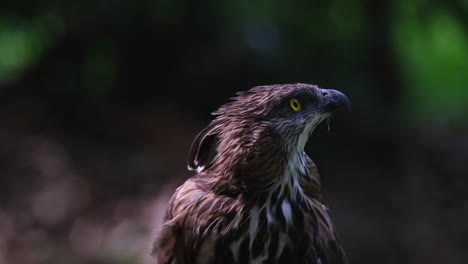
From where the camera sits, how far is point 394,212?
8219 millimetres

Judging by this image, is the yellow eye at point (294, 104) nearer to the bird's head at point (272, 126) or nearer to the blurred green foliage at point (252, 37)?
the bird's head at point (272, 126)

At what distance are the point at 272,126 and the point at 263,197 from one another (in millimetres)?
297

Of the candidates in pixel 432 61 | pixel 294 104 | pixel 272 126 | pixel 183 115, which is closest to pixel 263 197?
pixel 272 126

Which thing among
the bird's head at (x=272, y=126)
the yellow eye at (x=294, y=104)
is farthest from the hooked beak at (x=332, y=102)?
the yellow eye at (x=294, y=104)

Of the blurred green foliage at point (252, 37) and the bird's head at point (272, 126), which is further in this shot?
the blurred green foliage at point (252, 37)

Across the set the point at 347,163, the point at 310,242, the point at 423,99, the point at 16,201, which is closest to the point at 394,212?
the point at 347,163

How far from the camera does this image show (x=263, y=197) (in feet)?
12.4

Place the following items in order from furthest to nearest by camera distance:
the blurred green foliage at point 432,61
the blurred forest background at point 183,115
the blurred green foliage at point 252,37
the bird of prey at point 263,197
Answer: the blurred green foliage at point 432,61 < the blurred green foliage at point 252,37 < the blurred forest background at point 183,115 < the bird of prey at point 263,197

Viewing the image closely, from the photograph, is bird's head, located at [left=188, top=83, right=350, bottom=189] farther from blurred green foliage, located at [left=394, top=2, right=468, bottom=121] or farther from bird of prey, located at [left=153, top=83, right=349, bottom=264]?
blurred green foliage, located at [left=394, top=2, right=468, bottom=121]

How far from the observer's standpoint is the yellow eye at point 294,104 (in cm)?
378

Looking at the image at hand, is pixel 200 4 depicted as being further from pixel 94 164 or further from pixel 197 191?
pixel 197 191

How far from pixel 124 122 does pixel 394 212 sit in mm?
2757

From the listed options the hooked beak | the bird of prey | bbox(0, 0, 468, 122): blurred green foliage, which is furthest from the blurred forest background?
the hooked beak

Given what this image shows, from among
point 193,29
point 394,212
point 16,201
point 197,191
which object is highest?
point 193,29
